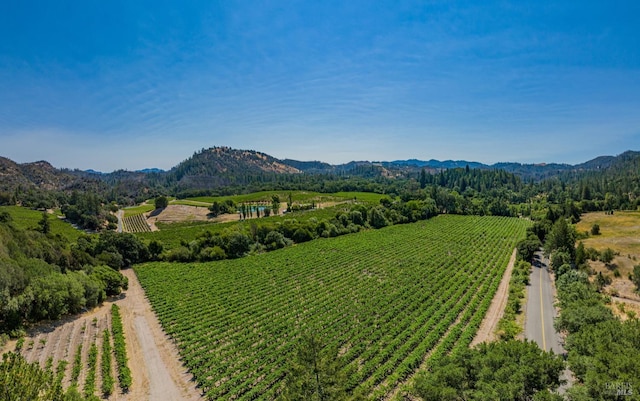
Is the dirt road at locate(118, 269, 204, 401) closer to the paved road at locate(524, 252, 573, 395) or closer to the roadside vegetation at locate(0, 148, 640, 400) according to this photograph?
the roadside vegetation at locate(0, 148, 640, 400)

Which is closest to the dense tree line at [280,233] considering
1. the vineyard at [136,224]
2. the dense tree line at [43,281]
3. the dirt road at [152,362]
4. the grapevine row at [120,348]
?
the dense tree line at [43,281]

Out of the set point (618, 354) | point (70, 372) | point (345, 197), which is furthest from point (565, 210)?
point (70, 372)

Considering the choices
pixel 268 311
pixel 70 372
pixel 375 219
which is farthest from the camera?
pixel 375 219

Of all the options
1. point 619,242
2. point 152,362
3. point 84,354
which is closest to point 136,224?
point 84,354

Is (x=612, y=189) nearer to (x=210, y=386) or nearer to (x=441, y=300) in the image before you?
(x=441, y=300)

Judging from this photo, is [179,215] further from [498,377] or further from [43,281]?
[498,377]

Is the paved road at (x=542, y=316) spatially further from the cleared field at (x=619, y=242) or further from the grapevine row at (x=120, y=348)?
the grapevine row at (x=120, y=348)

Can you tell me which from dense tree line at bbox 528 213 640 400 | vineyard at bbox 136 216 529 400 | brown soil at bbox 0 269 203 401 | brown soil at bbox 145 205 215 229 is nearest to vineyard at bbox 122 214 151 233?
brown soil at bbox 145 205 215 229
